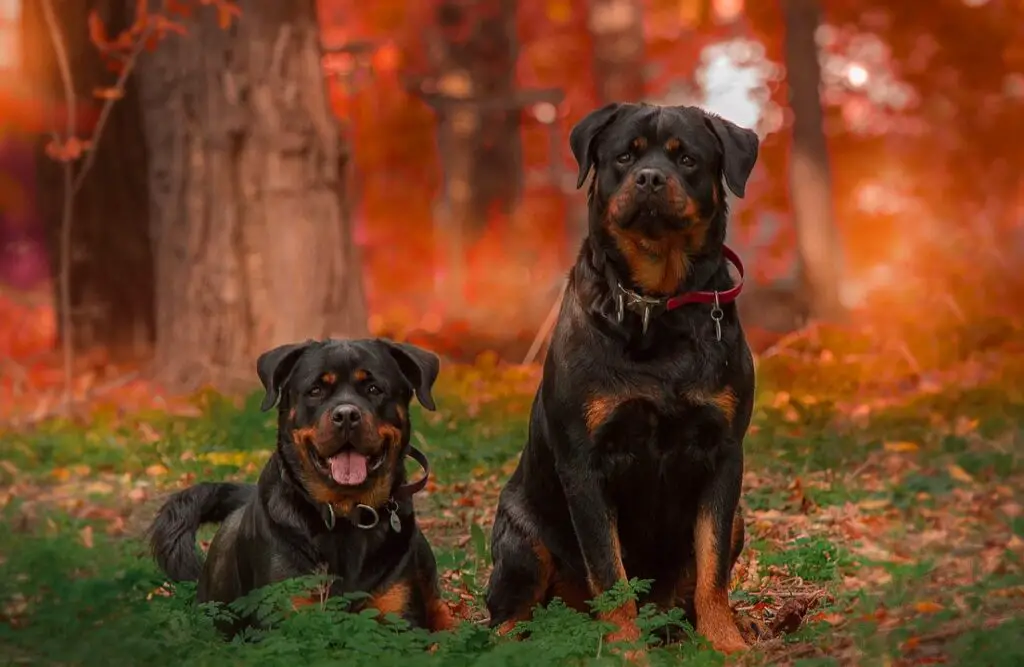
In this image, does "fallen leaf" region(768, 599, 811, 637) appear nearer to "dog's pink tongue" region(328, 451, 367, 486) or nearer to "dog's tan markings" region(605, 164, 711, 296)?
"dog's tan markings" region(605, 164, 711, 296)

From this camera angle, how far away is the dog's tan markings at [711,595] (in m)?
5.86

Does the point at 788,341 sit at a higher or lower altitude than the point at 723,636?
higher

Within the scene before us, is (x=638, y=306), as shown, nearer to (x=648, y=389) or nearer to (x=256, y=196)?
(x=648, y=389)

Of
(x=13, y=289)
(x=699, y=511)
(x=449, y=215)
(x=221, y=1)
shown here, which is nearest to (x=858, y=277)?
(x=449, y=215)

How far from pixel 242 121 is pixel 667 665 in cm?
855

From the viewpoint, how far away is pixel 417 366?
653 cm

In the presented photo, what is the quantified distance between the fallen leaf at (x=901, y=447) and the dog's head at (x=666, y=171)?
4302 mm

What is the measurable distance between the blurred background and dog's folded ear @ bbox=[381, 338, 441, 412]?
519 centimetres

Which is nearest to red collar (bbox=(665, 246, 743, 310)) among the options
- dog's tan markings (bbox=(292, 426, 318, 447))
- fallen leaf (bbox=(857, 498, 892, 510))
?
dog's tan markings (bbox=(292, 426, 318, 447))

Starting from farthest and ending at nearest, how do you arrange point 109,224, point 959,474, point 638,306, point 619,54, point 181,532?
point 619,54 < point 109,224 < point 959,474 < point 181,532 < point 638,306

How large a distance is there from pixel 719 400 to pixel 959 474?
391cm

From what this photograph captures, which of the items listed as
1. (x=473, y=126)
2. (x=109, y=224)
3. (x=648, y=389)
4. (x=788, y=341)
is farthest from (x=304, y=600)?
(x=473, y=126)

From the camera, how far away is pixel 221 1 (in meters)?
12.4

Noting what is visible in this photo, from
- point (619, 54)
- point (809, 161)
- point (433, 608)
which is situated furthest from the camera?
point (809, 161)
